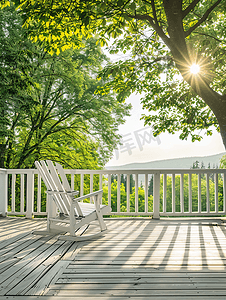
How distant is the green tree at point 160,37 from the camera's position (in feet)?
13.0

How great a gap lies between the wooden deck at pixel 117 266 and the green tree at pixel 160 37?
199cm

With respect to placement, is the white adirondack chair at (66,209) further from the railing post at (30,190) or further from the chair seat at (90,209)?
the railing post at (30,190)

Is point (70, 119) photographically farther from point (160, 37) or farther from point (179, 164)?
point (179, 164)

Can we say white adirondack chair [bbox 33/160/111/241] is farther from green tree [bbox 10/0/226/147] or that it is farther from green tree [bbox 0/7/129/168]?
green tree [bbox 0/7/129/168]

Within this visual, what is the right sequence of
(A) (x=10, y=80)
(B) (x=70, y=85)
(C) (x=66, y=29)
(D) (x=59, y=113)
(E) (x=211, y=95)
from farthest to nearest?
(D) (x=59, y=113), (B) (x=70, y=85), (A) (x=10, y=80), (C) (x=66, y=29), (E) (x=211, y=95)

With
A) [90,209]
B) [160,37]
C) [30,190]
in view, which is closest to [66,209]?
[90,209]

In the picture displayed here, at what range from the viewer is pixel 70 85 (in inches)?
398

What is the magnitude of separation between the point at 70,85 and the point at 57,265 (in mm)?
8646

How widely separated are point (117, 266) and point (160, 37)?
12.7ft

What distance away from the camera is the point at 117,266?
7.79ft

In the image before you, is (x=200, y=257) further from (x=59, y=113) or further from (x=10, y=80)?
(x=59, y=113)

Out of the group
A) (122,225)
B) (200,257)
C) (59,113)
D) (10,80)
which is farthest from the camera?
(59,113)

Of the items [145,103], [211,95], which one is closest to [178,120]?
[145,103]

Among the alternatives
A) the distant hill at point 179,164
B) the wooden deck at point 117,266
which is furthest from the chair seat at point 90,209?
the distant hill at point 179,164
